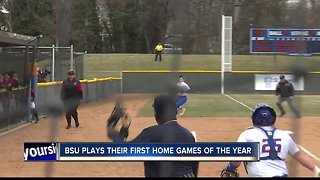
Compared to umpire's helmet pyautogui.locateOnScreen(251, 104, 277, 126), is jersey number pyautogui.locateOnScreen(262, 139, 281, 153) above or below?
below

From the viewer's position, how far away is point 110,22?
2111 mm

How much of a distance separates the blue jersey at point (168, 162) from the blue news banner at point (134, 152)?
0.28 feet

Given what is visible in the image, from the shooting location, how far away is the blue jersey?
8.43 feet

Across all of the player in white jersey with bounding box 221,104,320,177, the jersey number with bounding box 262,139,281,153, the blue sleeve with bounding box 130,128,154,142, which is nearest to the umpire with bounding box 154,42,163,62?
the blue sleeve with bounding box 130,128,154,142

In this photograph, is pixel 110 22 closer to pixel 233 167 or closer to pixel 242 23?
pixel 242 23

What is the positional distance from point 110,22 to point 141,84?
0.62 m

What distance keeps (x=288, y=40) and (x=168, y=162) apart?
80 cm

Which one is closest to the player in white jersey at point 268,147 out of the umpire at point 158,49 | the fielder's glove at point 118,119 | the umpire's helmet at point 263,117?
the umpire's helmet at point 263,117

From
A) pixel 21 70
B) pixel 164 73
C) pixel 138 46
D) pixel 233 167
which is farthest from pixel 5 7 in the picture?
pixel 21 70

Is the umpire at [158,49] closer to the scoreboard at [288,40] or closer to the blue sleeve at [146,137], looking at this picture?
the scoreboard at [288,40]

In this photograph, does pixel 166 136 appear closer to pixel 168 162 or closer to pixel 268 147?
pixel 168 162

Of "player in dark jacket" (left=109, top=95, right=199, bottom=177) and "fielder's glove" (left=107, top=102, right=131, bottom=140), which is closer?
"player in dark jacket" (left=109, top=95, right=199, bottom=177)

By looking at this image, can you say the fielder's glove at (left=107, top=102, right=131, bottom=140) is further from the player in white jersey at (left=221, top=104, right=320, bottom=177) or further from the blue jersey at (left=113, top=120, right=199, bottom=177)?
the player in white jersey at (left=221, top=104, right=320, bottom=177)

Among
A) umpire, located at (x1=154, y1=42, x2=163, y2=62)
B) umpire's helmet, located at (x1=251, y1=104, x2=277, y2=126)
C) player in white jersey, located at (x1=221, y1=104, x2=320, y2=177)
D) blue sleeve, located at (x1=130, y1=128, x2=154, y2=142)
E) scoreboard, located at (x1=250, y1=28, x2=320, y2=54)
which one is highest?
scoreboard, located at (x1=250, y1=28, x2=320, y2=54)
